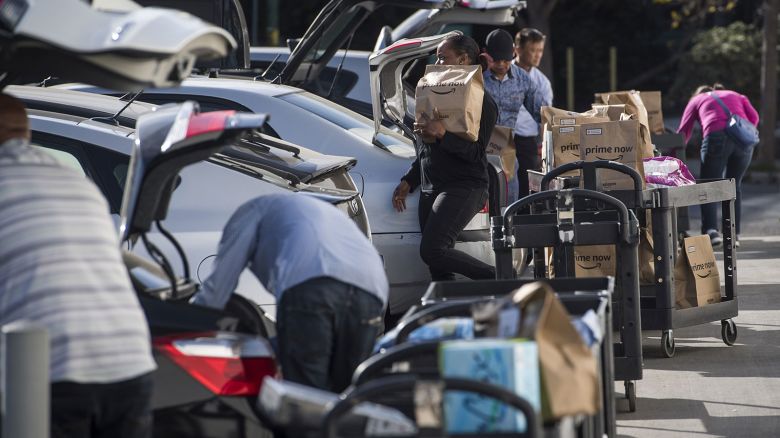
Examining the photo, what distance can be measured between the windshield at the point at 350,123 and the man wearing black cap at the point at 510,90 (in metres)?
1.29

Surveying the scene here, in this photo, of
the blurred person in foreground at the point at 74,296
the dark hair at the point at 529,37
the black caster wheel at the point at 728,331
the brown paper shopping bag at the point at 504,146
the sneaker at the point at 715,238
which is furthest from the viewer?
the sneaker at the point at 715,238

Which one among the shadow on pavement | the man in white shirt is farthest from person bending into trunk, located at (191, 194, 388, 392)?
the man in white shirt

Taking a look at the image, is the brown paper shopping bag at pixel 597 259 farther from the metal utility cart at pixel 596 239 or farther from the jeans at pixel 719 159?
the jeans at pixel 719 159

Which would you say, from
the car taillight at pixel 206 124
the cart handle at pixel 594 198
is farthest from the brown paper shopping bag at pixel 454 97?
the car taillight at pixel 206 124

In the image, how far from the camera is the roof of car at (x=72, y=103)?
7133 mm

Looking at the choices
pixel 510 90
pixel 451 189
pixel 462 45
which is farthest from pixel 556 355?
pixel 510 90

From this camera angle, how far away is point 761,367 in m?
7.99

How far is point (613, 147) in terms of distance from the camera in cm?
783

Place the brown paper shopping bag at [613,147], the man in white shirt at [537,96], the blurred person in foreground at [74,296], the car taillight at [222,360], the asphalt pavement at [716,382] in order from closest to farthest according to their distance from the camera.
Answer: the blurred person in foreground at [74,296], the car taillight at [222,360], the asphalt pavement at [716,382], the brown paper shopping bag at [613,147], the man in white shirt at [537,96]

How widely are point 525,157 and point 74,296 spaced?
25.4 feet

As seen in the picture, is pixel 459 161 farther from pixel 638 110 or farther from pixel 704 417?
pixel 704 417

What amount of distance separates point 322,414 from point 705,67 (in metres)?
26.6

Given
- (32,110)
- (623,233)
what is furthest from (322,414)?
(32,110)

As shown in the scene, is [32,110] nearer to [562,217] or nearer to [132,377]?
[562,217]
